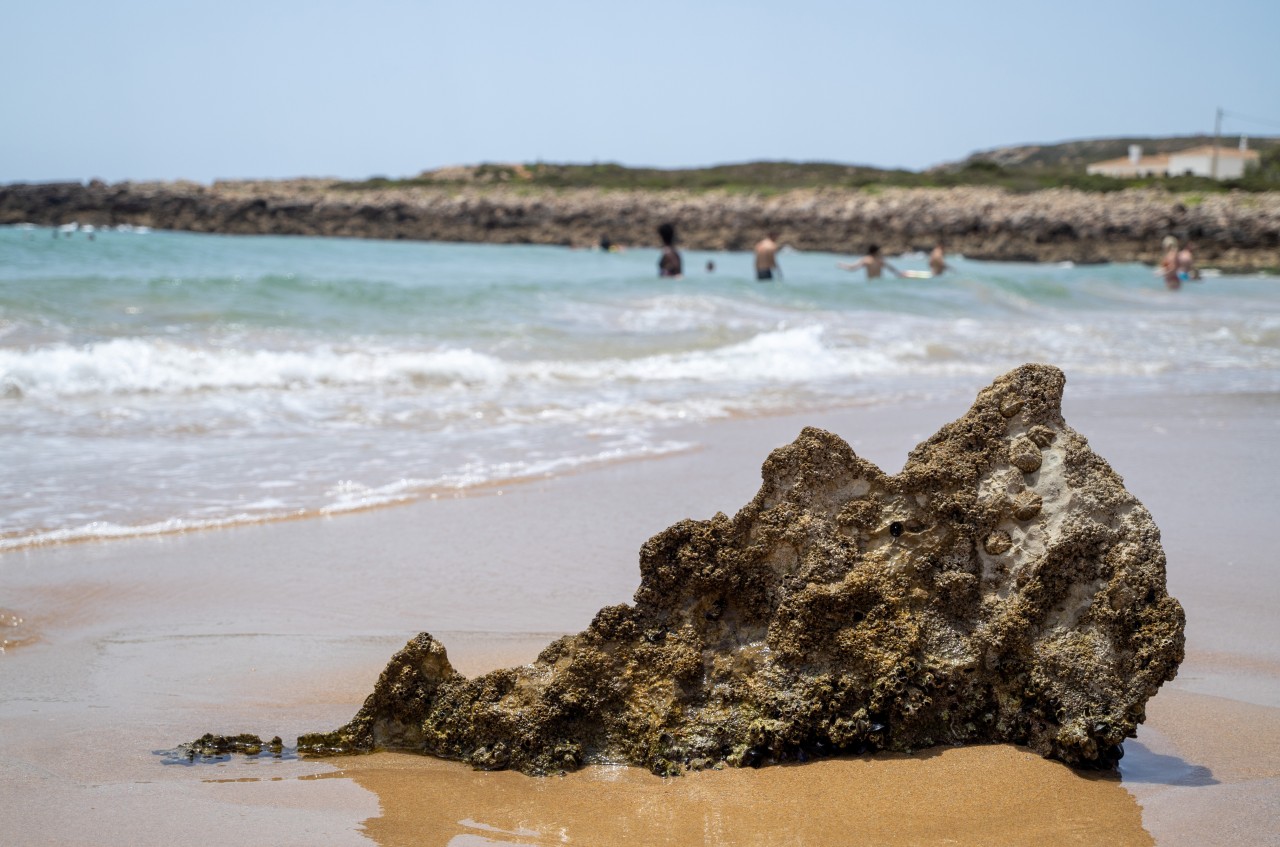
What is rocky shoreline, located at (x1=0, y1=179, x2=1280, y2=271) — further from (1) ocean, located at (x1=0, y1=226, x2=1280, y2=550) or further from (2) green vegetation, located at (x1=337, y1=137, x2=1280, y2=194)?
(1) ocean, located at (x1=0, y1=226, x2=1280, y2=550)

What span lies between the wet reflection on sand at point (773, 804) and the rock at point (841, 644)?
0.21 feet

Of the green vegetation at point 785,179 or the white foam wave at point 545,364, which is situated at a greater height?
the green vegetation at point 785,179

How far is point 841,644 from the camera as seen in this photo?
10.1 ft

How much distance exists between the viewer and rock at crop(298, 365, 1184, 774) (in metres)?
3.05

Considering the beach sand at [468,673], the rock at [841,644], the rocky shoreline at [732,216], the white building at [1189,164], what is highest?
the white building at [1189,164]

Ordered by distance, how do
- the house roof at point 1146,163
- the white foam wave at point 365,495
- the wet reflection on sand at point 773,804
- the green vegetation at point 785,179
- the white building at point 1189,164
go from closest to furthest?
the wet reflection on sand at point 773,804 → the white foam wave at point 365,495 → the green vegetation at point 785,179 → the white building at point 1189,164 → the house roof at point 1146,163

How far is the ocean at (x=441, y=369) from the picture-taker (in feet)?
21.8

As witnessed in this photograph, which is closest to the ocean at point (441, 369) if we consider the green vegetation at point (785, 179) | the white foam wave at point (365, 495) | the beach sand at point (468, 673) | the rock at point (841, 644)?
the white foam wave at point (365, 495)

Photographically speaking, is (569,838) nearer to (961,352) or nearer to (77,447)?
(77,447)

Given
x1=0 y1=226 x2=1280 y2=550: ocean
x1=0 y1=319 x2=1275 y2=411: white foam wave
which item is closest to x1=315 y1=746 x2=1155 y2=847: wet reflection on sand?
x1=0 y1=226 x2=1280 y2=550: ocean

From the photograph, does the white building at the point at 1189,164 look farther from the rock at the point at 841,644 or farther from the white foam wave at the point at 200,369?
the rock at the point at 841,644

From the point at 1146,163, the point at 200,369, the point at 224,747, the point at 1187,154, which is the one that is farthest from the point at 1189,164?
the point at 224,747

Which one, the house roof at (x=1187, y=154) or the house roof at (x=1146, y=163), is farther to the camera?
the house roof at (x=1146, y=163)

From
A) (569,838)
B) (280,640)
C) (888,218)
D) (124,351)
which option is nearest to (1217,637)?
(569,838)
